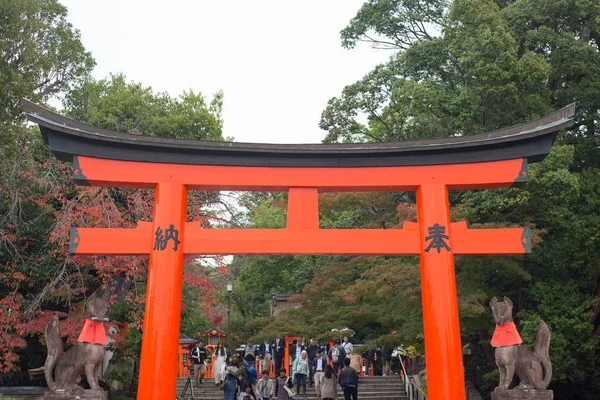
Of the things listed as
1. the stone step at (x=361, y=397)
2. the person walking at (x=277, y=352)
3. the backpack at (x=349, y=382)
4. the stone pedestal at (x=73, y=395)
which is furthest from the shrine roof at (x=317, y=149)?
the person walking at (x=277, y=352)

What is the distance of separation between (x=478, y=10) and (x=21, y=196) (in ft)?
45.7

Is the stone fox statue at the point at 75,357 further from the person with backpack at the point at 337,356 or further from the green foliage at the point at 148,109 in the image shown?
the green foliage at the point at 148,109

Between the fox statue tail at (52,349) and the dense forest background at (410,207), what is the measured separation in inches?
165

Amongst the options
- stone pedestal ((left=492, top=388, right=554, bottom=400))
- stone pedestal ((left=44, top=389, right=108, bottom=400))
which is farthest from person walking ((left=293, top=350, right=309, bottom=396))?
stone pedestal ((left=44, top=389, right=108, bottom=400))

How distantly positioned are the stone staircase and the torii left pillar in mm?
8365

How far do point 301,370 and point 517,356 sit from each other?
8212mm

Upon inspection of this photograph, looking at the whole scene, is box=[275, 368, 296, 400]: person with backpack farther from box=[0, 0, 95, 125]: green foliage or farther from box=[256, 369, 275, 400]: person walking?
box=[0, 0, 95, 125]: green foliage

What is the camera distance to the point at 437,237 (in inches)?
365

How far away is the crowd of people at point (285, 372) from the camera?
1338cm

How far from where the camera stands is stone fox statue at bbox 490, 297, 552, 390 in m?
8.77

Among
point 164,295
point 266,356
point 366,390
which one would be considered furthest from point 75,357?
point 366,390

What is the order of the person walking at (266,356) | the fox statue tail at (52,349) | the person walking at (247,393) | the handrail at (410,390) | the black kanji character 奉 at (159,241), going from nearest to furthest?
the fox statue tail at (52,349) < the black kanji character 奉 at (159,241) < the person walking at (247,393) < the handrail at (410,390) < the person walking at (266,356)

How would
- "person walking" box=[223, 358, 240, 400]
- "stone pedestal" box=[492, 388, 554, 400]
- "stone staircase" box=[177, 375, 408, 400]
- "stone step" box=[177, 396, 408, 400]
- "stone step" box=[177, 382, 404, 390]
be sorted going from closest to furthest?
"stone pedestal" box=[492, 388, 554, 400]
"person walking" box=[223, 358, 240, 400]
"stone step" box=[177, 396, 408, 400]
"stone staircase" box=[177, 375, 408, 400]
"stone step" box=[177, 382, 404, 390]

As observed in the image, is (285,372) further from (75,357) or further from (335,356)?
(75,357)
